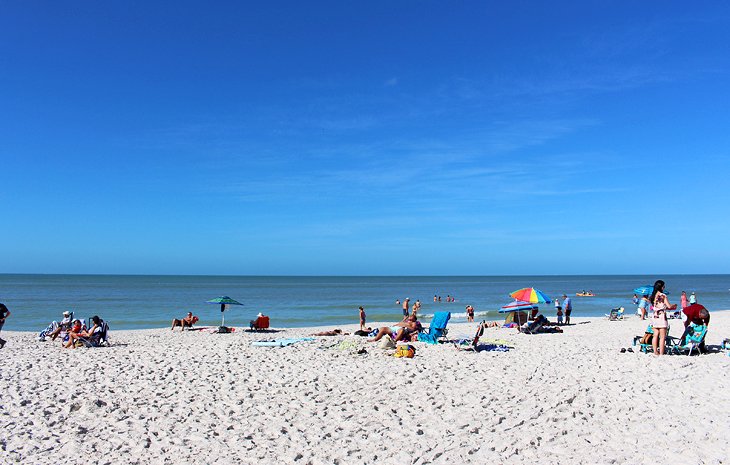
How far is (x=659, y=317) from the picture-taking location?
34.8 feet

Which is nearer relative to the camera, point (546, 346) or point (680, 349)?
point (680, 349)

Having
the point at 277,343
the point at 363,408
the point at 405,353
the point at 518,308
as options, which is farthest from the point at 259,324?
the point at 363,408

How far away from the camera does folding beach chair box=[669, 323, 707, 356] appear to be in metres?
10.6

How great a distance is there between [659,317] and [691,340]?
836 mm

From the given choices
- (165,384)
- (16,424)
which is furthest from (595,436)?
(16,424)

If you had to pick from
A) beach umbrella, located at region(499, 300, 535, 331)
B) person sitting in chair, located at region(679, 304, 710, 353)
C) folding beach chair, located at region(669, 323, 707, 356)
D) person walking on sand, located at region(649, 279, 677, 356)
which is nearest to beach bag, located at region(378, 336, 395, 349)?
person walking on sand, located at region(649, 279, 677, 356)

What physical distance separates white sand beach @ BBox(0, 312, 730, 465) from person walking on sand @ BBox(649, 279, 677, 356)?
18.2 inches

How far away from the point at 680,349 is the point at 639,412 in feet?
17.0

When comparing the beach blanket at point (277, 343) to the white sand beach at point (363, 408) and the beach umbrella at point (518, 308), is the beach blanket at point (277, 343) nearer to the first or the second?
the white sand beach at point (363, 408)

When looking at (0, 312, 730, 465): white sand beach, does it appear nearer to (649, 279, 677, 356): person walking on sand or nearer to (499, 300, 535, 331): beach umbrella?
(649, 279, 677, 356): person walking on sand

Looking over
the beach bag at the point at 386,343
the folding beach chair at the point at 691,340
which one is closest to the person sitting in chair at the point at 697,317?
the folding beach chair at the point at 691,340

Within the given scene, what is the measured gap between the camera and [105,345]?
12961 mm

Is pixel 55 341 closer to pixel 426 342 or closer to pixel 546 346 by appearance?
pixel 426 342

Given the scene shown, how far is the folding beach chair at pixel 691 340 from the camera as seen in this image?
34.7 ft
